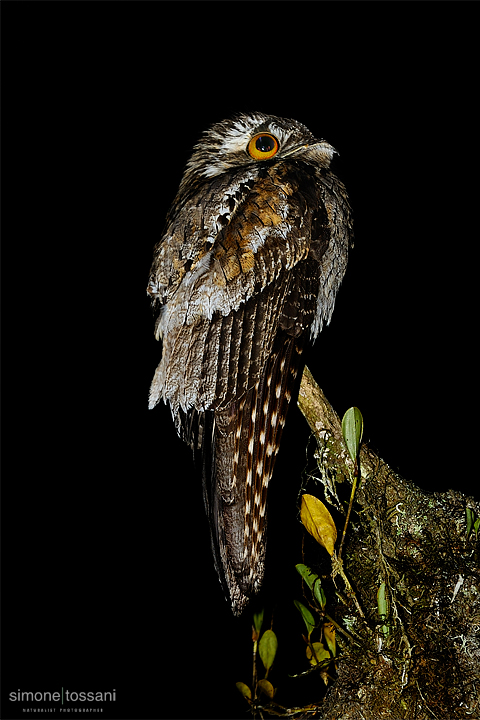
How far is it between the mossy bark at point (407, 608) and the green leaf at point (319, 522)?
0.18 ft

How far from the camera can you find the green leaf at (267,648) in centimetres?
130

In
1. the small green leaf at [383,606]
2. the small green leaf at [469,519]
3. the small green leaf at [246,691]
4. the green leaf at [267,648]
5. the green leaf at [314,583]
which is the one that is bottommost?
the small green leaf at [246,691]

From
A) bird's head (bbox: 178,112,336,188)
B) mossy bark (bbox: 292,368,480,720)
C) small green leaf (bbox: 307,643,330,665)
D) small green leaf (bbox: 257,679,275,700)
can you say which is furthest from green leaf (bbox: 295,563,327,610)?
bird's head (bbox: 178,112,336,188)

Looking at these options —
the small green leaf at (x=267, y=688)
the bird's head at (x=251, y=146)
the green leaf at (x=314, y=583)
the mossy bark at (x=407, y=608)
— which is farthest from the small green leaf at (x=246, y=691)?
the bird's head at (x=251, y=146)

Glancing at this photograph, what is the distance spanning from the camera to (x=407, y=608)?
1.11 m

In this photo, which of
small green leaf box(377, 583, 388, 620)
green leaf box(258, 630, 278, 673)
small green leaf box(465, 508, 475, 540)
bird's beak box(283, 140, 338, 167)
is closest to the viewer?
small green leaf box(377, 583, 388, 620)

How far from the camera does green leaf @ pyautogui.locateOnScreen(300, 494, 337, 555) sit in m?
1.13

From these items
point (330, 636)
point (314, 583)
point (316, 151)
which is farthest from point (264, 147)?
point (330, 636)

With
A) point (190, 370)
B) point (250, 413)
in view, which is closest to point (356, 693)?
point (250, 413)

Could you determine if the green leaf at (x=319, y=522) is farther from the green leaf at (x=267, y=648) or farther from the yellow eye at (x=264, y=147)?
the yellow eye at (x=264, y=147)

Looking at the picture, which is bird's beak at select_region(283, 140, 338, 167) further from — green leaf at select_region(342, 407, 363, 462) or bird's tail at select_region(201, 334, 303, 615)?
green leaf at select_region(342, 407, 363, 462)

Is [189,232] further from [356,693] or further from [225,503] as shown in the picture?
[356,693]

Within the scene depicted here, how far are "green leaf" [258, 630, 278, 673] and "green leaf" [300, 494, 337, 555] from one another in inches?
13.8

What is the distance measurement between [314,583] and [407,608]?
0.67 feet
